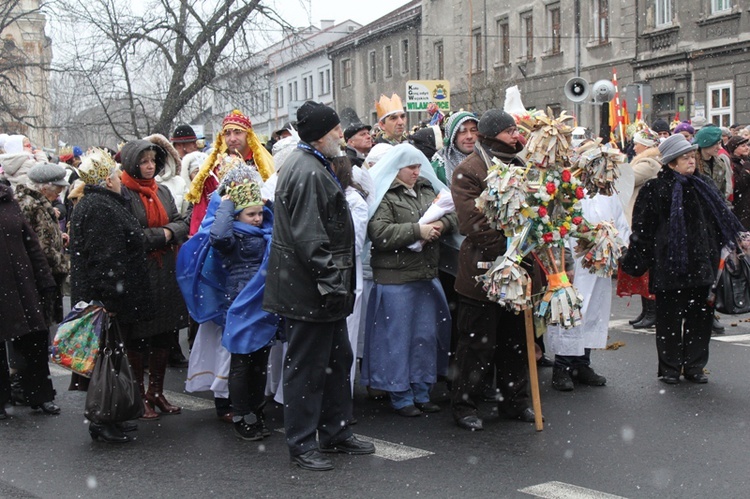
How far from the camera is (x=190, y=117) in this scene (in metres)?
27.1

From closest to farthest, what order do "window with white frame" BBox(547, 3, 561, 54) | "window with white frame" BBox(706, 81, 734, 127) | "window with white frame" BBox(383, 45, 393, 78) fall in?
"window with white frame" BBox(706, 81, 734, 127) → "window with white frame" BBox(547, 3, 561, 54) → "window with white frame" BBox(383, 45, 393, 78)

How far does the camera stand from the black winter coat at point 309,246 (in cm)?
588

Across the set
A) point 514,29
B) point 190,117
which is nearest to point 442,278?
point 190,117

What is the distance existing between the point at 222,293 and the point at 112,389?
101cm

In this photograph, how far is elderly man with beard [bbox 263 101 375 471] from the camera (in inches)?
233

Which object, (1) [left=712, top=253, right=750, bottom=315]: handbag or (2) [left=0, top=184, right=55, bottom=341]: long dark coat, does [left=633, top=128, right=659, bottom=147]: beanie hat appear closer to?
(1) [left=712, top=253, right=750, bottom=315]: handbag

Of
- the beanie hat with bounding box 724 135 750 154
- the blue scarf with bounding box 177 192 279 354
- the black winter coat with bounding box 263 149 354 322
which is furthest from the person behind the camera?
the beanie hat with bounding box 724 135 750 154

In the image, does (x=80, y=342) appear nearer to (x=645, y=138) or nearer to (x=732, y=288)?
(x=732, y=288)

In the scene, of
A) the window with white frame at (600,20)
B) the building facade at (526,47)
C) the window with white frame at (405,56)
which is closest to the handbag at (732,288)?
the building facade at (526,47)

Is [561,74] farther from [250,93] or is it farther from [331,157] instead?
[331,157]

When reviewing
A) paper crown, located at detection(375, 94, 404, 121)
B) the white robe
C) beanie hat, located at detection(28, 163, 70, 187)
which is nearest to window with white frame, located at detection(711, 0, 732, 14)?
paper crown, located at detection(375, 94, 404, 121)

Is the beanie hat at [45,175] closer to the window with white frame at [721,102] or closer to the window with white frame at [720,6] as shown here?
the window with white frame at [721,102]

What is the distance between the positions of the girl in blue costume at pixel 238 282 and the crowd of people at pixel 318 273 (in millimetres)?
13

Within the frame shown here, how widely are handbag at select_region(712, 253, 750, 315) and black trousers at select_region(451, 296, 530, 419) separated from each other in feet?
7.08
